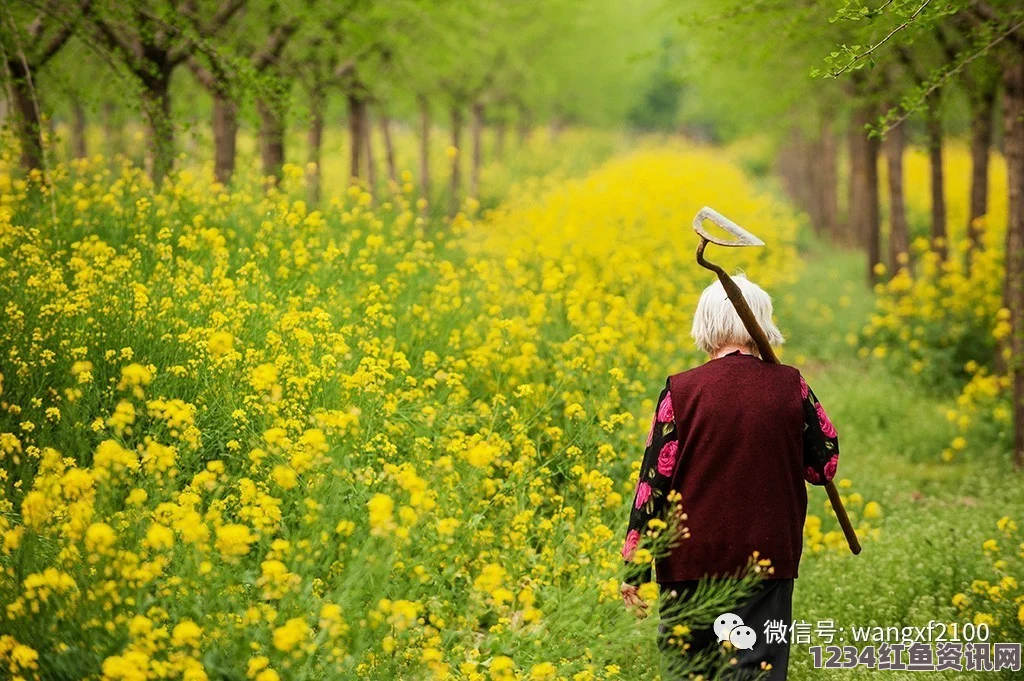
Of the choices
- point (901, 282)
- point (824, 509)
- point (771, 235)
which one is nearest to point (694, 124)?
point (771, 235)

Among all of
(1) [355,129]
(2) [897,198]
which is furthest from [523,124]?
(2) [897,198]

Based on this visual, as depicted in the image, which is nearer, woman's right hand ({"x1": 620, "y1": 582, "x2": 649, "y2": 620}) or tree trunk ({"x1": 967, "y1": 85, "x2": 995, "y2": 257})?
woman's right hand ({"x1": 620, "y1": 582, "x2": 649, "y2": 620})

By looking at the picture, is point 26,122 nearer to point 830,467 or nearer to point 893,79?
point 830,467

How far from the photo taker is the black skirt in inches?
135

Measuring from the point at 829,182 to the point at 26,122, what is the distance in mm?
20146

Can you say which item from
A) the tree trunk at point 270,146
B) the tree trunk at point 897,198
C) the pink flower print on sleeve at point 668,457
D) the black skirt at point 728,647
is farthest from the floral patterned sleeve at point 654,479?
the tree trunk at point 897,198

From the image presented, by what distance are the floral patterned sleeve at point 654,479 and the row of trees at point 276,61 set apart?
464 centimetres

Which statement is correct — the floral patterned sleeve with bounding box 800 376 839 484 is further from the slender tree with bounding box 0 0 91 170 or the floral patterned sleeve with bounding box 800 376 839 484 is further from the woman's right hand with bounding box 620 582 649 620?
the slender tree with bounding box 0 0 91 170

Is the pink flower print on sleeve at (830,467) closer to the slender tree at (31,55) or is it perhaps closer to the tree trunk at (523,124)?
the slender tree at (31,55)

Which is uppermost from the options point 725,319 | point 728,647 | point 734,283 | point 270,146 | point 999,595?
point 270,146

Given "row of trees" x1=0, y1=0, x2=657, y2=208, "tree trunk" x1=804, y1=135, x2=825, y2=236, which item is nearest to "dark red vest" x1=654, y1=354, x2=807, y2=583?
"row of trees" x1=0, y1=0, x2=657, y2=208

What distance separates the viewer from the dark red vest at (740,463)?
3.38 metres

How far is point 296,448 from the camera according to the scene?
12.2ft

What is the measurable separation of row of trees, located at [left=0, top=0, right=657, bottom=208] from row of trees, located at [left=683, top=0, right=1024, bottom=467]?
7.02 feet
